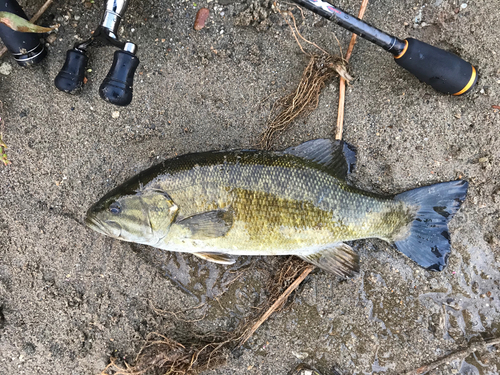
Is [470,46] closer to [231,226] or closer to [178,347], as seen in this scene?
[231,226]

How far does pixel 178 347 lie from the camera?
2705 mm

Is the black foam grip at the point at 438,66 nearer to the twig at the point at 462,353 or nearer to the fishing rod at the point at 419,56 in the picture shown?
the fishing rod at the point at 419,56

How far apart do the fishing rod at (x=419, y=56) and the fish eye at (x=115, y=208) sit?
6.37ft

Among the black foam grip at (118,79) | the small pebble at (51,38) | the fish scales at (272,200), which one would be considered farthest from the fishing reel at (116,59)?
the fish scales at (272,200)

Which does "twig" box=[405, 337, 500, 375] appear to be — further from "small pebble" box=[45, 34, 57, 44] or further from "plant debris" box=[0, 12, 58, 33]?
"small pebble" box=[45, 34, 57, 44]

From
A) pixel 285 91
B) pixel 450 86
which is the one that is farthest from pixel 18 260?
pixel 450 86

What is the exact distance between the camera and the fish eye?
237cm

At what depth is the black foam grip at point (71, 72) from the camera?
253 centimetres

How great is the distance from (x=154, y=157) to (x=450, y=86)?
7.97ft

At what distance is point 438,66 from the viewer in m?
2.42

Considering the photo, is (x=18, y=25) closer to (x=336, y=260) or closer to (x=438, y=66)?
→ (x=336, y=260)

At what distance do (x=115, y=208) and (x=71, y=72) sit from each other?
3.75 feet

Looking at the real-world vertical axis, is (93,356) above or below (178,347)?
below

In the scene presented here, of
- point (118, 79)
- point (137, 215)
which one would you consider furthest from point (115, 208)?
point (118, 79)
